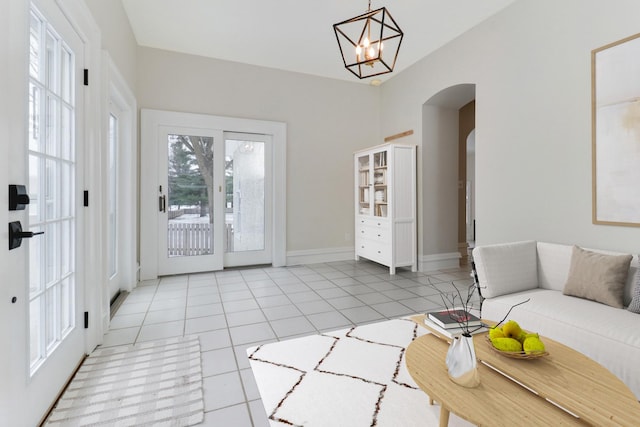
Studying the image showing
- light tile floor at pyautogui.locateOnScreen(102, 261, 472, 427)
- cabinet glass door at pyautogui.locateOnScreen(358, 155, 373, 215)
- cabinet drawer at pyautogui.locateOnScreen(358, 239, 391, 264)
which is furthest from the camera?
cabinet glass door at pyautogui.locateOnScreen(358, 155, 373, 215)

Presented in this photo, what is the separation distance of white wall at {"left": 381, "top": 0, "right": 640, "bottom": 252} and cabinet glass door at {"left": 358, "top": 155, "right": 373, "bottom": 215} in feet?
5.40

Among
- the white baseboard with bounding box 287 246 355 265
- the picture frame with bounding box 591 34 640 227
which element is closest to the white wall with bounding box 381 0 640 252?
the picture frame with bounding box 591 34 640 227

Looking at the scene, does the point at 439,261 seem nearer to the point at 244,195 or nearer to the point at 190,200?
the point at 244,195

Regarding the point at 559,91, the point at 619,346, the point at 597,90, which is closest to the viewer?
the point at 619,346

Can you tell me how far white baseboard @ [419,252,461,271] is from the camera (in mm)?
4605

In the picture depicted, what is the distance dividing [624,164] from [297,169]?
12.5 feet

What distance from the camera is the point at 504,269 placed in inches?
95.5

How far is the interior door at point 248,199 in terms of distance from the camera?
4695 millimetres

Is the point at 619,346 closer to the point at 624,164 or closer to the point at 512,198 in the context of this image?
the point at 624,164

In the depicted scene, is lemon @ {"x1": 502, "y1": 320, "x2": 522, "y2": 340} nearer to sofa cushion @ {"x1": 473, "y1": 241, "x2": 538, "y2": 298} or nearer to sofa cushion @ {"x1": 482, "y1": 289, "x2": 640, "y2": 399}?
sofa cushion @ {"x1": 482, "y1": 289, "x2": 640, "y2": 399}

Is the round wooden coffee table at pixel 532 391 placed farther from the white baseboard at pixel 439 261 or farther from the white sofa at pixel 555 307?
the white baseboard at pixel 439 261

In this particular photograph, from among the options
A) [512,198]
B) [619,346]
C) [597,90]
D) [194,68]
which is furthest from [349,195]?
[619,346]

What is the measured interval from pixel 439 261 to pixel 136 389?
13.6 feet

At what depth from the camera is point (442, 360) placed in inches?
53.5
